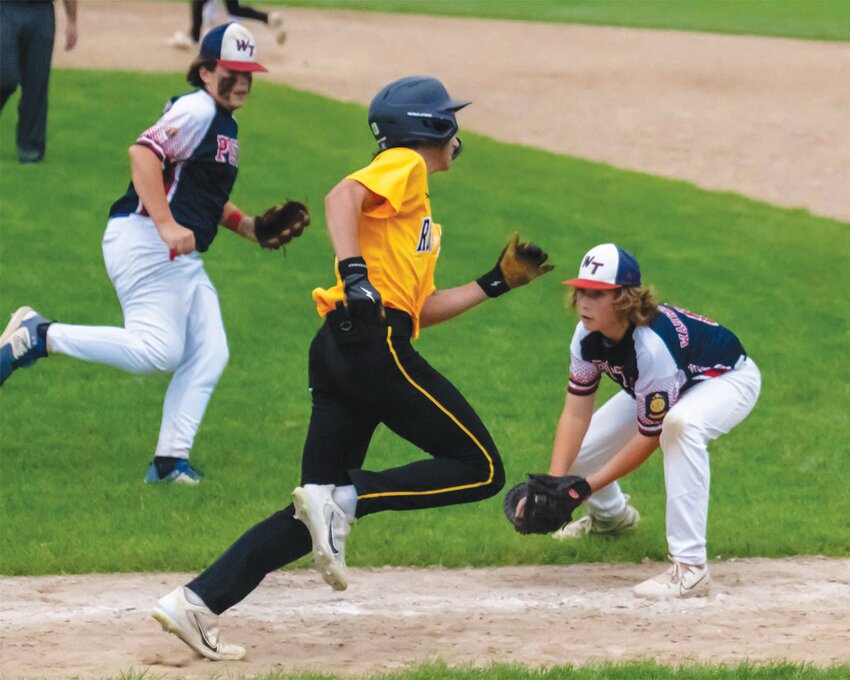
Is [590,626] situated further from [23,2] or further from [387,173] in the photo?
[23,2]

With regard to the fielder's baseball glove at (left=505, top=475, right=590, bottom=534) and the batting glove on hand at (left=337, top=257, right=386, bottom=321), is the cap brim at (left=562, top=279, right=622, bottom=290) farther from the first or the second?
the batting glove on hand at (left=337, top=257, right=386, bottom=321)

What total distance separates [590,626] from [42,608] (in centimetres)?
204

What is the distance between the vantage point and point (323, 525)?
18.1 ft

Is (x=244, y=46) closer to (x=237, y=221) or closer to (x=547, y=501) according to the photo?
(x=237, y=221)

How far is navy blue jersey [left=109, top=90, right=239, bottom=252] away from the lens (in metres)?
7.53

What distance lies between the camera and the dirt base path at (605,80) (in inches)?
640

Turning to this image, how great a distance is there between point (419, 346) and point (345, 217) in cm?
539

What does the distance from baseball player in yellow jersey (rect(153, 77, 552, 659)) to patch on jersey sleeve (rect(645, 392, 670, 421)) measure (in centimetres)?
96

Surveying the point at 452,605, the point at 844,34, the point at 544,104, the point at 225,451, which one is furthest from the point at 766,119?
the point at 452,605

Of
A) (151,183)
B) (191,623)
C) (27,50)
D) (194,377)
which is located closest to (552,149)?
(27,50)

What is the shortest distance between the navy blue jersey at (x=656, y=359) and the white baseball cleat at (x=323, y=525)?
57.1 inches

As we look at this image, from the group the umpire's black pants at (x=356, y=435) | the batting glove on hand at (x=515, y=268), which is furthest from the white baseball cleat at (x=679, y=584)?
the batting glove on hand at (x=515, y=268)

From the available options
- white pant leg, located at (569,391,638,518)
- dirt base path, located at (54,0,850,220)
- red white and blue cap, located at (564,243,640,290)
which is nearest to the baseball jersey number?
red white and blue cap, located at (564,243,640,290)

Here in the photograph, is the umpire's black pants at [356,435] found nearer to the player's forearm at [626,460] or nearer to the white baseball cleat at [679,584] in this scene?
the player's forearm at [626,460]
